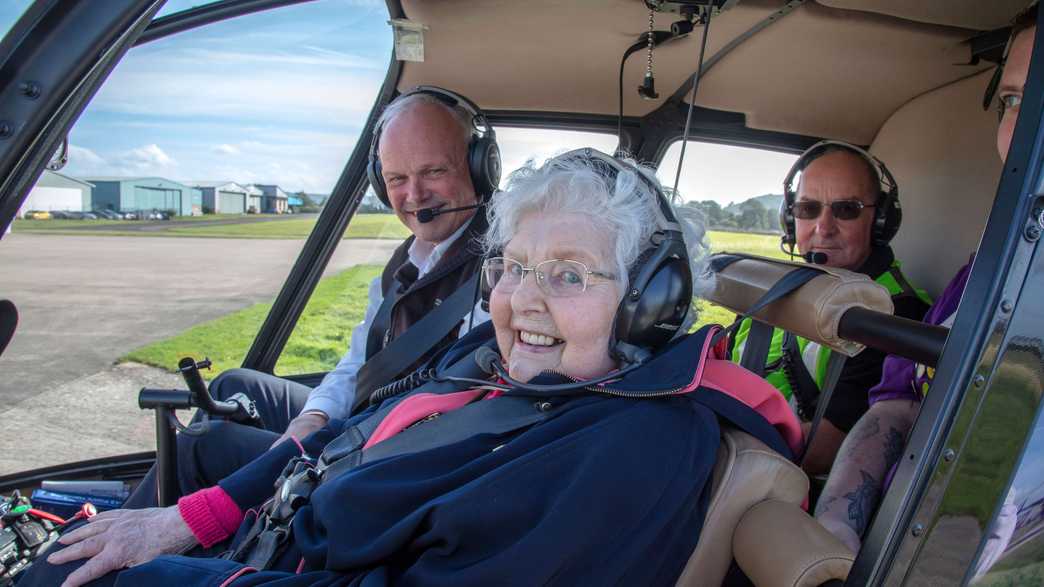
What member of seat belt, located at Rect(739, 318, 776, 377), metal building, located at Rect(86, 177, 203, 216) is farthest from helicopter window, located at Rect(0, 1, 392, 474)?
seat belt, located at Rect(739, 318, 776, 377)

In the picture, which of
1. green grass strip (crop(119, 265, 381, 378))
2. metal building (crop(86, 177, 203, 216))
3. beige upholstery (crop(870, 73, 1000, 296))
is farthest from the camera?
green grass strip (crop(119, 265, 381, 378))

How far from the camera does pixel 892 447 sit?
60.1 inches

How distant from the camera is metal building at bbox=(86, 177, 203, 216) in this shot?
6.20ft

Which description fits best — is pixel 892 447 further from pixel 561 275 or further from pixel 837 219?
pixel 837 219

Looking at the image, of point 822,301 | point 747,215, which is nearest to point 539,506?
point 822,301

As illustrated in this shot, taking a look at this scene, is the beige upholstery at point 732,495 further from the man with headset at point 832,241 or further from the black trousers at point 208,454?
the black trousers at point 208,454

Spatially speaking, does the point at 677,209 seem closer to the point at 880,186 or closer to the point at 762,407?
the point at 762,407

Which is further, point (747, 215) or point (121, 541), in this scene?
point (747, 215)

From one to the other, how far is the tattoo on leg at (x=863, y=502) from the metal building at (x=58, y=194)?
1.49 metres

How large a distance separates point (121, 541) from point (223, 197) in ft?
3.92

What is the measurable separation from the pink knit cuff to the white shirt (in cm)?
59

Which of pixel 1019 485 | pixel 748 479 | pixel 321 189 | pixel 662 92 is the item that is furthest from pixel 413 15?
pixel 1019 485

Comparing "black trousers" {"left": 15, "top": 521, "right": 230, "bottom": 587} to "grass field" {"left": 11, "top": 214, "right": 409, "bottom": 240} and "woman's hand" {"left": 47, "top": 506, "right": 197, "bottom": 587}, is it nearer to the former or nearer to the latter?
"woman's hand" {"left": 47, "top": 506, "right": 197, "bottom": 587}

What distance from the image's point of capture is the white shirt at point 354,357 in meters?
2.33
